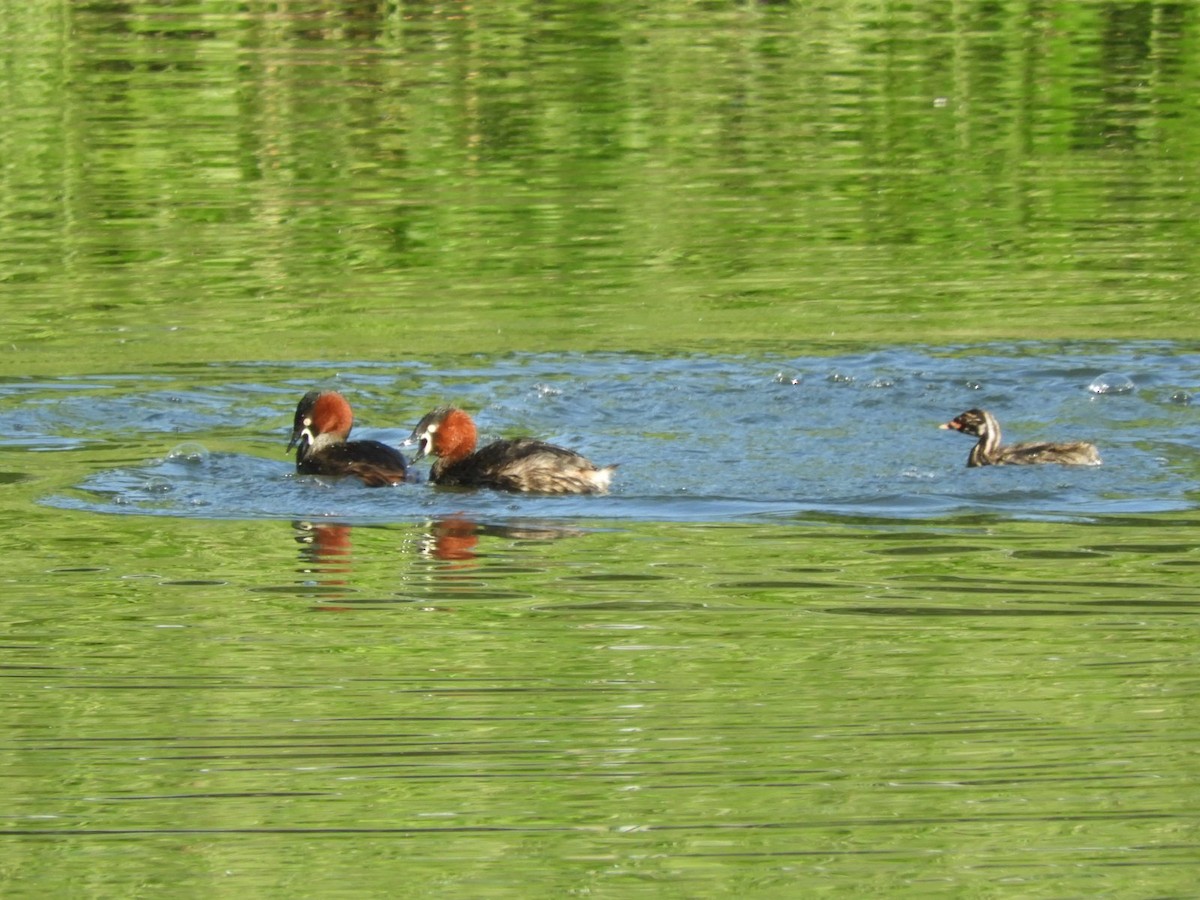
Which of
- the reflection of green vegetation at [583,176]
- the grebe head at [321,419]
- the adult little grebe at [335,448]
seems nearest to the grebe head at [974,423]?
the reflection of green vegetation at [583,176]

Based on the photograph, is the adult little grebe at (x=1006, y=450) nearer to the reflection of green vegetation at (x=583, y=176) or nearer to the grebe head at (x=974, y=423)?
the grebe head at (x=974, y=423)

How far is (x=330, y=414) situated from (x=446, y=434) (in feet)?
1.90

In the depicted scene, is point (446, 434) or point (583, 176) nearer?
point (446, 434)

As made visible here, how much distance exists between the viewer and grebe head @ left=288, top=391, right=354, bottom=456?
1016 cm

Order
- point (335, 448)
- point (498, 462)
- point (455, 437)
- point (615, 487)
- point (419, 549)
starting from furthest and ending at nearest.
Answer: point (455, 437), point (335, 448), point (498, 462), point (615, 487), point (419, 549)

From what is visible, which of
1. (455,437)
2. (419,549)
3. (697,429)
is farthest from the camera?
(697,429)

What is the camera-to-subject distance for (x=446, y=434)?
10.1m

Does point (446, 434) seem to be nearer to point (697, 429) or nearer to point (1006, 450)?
point (697, 429)

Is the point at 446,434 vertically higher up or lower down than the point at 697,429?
higher up

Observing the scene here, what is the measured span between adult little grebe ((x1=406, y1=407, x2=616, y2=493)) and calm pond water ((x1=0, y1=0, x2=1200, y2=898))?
5.9 inches

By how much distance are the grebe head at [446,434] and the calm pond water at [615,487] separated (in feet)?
1.07

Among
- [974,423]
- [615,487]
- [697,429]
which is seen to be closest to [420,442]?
[615,487]

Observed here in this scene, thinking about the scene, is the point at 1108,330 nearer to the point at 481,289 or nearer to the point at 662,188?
the point at 481,289

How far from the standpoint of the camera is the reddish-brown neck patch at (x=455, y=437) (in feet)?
32.9
